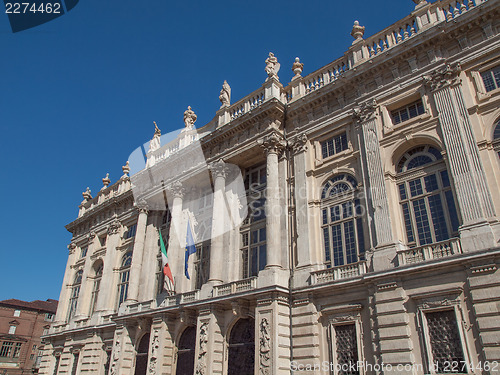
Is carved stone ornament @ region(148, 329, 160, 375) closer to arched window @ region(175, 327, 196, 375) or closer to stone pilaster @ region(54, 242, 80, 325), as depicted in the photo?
arched window @ region(175, 327, 196, 375)

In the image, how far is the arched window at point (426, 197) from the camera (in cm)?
1580

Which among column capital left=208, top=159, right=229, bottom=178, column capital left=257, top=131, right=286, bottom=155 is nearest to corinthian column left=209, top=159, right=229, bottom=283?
column capital left=208, top=159, right=229, bottom=178

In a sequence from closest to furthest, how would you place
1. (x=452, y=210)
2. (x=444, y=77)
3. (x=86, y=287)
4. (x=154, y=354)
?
(x=452, y=210), (x=444, y=77), (x=154, y=354), (x=86, y=287)

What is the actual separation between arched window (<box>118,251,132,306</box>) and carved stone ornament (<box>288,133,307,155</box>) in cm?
1644

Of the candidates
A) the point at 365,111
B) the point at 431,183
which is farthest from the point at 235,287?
the point at 365,111

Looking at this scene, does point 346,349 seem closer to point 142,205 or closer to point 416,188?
point 416,188

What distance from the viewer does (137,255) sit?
92.9ft

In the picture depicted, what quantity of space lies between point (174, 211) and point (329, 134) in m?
11.0

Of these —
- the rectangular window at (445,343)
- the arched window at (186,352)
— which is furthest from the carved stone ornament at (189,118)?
the rectangular window at (445,343)

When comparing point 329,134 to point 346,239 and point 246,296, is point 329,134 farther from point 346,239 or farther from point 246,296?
point 246,296

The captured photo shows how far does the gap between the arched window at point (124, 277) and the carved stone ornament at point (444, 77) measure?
2378cm

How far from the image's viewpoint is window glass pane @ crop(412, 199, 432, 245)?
16094 mm

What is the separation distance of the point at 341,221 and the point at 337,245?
1.11 m

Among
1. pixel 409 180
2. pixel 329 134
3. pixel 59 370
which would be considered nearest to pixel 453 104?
pixel 409 180
